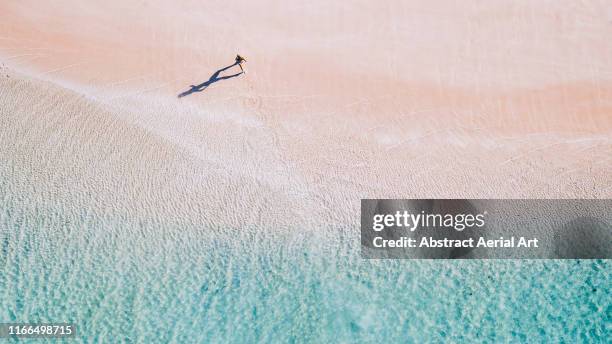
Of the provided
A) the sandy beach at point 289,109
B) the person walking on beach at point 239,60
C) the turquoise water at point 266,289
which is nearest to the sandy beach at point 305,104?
the sandy beach at point 289,109

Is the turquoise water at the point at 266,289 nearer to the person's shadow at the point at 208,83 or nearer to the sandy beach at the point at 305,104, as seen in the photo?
the sandy beach at the point at 305,104

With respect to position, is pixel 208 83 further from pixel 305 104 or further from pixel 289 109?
pixel 305 104

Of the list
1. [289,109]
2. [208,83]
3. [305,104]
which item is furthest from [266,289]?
[208,83]

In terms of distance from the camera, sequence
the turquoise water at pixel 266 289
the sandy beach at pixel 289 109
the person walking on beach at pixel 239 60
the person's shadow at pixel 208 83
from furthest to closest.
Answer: the person's shadow at pixel 208 83, the person walking on beach at pixel 239 60, the sandy beach at pixel 289 109, the turquoise water at pixel 266 289

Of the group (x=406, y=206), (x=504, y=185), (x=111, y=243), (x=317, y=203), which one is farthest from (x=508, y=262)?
(x=111, y=243)

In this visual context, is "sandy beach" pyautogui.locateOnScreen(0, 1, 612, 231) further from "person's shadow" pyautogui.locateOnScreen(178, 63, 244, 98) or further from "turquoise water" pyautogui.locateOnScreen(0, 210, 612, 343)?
"turquoise water" pyautogui.locateOnScreen(0, 210, 612, 343)

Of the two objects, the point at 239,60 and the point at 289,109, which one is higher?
the point at 239,60
